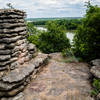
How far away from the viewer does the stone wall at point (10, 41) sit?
6.26 meters

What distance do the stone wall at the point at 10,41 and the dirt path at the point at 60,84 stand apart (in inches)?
60.6

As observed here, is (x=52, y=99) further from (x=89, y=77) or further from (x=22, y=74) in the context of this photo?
(x=89, y=77)

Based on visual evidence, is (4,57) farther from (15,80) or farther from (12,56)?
(15,80)

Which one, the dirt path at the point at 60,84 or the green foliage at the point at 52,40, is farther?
the green foliage at the point at 52,40

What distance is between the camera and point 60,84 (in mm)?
6348

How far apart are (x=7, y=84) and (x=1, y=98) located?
2.13 ft

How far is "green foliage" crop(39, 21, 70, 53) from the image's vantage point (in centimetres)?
1906

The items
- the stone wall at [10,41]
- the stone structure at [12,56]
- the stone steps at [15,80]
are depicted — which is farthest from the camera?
the stone wall at [10,41]

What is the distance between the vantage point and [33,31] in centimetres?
2461

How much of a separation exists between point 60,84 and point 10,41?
11.2 feet

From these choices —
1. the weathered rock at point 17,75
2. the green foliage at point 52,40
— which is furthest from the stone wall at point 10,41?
the green foliage at point 52,40

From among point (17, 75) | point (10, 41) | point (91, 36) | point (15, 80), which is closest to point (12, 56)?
point (10, 41)

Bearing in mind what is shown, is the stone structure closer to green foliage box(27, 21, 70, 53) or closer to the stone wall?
the stone wall

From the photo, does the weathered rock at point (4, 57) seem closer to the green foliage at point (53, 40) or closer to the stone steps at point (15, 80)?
the stone steps at point (15, 80)
